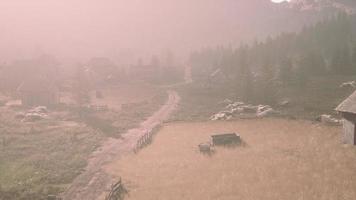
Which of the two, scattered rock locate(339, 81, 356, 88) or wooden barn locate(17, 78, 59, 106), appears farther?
scattered rock locate(339, 81, 356, 88)

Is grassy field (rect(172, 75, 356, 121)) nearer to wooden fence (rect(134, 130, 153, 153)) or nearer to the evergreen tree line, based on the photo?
the evergreen tree line

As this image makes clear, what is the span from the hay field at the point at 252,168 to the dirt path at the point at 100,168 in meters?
1.53

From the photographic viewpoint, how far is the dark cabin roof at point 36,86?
81562 mm

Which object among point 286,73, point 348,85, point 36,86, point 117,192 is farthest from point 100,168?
point 286,73

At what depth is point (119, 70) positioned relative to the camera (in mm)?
141250

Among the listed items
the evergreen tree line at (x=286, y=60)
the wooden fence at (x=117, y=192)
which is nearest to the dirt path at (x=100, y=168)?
the wooden fence at (x=117, y=192)

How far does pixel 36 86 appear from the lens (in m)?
82.6

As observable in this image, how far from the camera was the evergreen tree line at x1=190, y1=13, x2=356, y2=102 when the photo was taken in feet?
289

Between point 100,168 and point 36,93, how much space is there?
50.9 meters

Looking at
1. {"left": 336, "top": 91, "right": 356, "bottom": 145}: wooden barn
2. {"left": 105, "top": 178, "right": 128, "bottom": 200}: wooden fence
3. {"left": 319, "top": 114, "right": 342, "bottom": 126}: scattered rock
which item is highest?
{"left": 336, "top": 91, "right": 356, "bottom": 145}: wooden barn

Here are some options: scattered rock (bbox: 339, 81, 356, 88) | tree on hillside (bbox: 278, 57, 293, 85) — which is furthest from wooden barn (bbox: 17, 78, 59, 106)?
scattered rock (bbox: 339, 81, 356, 88)

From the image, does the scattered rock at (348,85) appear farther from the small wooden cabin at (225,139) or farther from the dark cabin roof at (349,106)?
the small wooden cabin at (225,139)

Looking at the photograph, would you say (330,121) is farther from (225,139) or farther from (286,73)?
(286,73)

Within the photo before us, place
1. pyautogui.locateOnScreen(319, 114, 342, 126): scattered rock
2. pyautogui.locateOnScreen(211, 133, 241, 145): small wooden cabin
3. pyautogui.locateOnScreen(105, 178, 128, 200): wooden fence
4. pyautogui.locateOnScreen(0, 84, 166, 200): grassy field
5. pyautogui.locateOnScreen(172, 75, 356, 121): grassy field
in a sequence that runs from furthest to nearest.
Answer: pyautogui.locateOnScreen(172, 75, 356, 121): grassy field
pyautogui.locateOnScreen(319, 114, 342, 126): scattered rock
pyautogui.locateOnScreen(211, 133, 241, 145): small wooden cabin
pyautogui.locateOnScreen(0, 84, 166, 200): grassy field
pyautogui.locateOnScreen(105, 178, 128, 200): wooden fence
